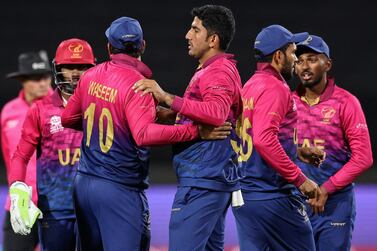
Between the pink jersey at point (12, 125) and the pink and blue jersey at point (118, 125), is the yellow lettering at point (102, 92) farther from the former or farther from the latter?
the pink jersey at point (12, 125)

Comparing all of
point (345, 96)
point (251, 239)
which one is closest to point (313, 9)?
point (345, 96)

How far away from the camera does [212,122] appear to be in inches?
185

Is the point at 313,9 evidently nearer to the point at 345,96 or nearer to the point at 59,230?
the point at 345,96

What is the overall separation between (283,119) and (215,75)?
0.66 metres

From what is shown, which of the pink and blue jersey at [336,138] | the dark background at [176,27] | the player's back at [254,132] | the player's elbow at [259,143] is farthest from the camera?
the dark background at [176,27]

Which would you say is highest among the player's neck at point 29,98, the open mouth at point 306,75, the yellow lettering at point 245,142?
the open mouth at point 306,75

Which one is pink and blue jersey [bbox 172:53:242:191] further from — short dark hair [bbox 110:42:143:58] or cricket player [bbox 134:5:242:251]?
short dark hair [bbox 110:42:143:58]

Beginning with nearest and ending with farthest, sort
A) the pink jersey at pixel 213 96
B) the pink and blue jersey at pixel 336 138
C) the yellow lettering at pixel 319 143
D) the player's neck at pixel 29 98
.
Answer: the pink jersey at pixel 213 96, the pink and blue jersey at pixel 336 138, the yellow lettering at pixel 319 143, the player's neck at pixel 29 98

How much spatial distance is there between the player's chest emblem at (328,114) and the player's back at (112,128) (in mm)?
1479

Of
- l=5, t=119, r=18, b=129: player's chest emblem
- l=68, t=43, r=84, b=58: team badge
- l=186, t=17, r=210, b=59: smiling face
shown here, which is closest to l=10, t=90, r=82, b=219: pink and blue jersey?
l=68, t=43, r=84, b=58: team badge

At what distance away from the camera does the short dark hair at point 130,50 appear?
494cm

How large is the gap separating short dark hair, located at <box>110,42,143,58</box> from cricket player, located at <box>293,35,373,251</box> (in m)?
1.45

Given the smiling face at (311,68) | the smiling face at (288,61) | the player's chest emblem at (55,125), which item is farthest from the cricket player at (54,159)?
the smiling face at (311,68)

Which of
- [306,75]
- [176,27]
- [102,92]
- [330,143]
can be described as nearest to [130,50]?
[102,92]
